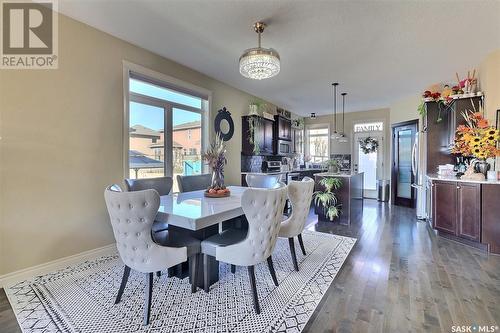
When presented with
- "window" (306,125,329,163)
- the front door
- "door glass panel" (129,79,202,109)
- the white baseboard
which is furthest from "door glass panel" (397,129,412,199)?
the white baseboard

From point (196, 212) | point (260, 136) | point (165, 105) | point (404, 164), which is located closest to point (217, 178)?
point (196, 212)

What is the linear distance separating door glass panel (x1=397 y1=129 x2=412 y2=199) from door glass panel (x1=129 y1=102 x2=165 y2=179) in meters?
5.90

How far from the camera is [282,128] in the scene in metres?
6.58

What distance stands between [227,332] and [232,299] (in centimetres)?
39

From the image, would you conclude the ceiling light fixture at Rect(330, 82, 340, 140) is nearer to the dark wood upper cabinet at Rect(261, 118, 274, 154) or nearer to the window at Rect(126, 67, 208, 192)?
the dark wood upper cabinet at Rect(261, 118, 274, 154)

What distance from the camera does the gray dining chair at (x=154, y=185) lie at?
264 centimetres

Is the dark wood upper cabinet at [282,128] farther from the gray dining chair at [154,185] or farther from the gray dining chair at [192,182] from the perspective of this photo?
the gray dining chair at [154,185]

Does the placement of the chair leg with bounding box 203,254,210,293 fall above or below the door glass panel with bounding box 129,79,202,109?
below

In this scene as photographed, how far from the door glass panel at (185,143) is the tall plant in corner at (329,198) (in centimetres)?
233

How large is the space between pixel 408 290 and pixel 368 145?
19.4 ft

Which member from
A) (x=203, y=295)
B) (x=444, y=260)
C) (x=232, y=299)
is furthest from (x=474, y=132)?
(x=203, y=295)

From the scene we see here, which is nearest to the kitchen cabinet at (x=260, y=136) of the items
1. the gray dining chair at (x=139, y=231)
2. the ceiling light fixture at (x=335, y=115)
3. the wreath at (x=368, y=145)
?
the ceiling light fixture at (x=335, y=115)

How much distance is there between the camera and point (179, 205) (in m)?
2.18

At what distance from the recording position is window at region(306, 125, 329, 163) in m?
8.27
